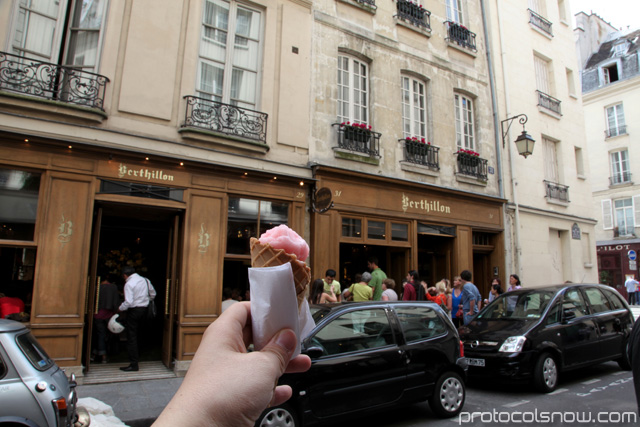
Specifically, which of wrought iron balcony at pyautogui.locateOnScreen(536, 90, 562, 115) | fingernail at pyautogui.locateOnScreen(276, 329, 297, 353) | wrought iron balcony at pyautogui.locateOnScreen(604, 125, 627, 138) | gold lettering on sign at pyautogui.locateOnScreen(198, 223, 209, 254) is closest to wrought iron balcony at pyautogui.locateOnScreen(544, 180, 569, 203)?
wrought iron balcony at pyautogui.locateOnScreen(536, 90, 562, 115)

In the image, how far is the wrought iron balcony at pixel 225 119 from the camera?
28.5ft

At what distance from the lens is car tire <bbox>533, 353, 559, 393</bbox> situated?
6891 mm

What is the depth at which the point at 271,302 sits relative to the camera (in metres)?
1.52

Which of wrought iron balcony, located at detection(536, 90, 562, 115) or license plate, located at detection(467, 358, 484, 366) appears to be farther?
wrought iron balcony, located at detection(536, 90, 562, 115)

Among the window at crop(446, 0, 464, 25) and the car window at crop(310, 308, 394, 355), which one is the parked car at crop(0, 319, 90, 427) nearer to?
the car window at crop(310, 308, 394, 355)

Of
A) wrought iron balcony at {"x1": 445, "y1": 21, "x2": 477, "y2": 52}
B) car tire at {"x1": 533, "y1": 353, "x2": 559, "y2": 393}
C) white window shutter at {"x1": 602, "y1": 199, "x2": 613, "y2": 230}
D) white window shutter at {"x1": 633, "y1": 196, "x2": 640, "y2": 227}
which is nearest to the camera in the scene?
car tire at {"x1": 533, "y1": 353, "x2": 559, "y2": 393}

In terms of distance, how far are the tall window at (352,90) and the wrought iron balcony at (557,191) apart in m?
8.83

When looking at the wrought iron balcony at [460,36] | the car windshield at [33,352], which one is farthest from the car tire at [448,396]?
the wrought iron balcony at [460,36]

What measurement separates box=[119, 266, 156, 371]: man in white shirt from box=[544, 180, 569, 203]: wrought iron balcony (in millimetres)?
14581

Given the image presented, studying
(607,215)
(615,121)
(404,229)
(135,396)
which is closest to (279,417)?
(135,396)

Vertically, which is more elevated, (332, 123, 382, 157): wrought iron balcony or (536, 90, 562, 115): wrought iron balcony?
(536, 90, 562, 115): wrought iron balcony

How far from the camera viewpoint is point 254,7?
9.91 meters

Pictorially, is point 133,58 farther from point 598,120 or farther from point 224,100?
point 598,120

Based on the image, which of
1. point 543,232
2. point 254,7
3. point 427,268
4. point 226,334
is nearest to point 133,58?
point 254,7
